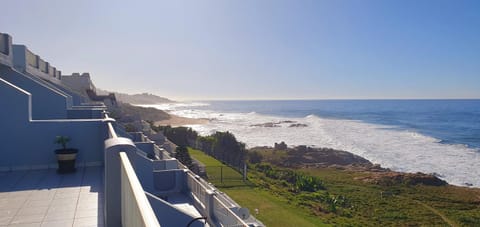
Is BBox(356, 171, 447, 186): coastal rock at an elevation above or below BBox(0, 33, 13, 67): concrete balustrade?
below

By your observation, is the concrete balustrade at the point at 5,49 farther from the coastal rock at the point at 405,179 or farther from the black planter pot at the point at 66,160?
the coastal rock at the point at 405,179

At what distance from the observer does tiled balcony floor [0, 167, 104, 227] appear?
12.3 feet

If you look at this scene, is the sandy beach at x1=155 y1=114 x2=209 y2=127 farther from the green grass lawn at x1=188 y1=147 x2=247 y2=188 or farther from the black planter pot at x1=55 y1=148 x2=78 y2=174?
the black planter pot at x1=55 y1=148 x2=78 y2=174

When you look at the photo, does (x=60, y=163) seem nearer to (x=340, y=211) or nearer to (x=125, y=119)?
(x=340, y=211)

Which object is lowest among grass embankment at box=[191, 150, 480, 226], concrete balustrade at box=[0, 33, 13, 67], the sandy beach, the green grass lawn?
grass embankment at box=[191, 150, 480, 226]

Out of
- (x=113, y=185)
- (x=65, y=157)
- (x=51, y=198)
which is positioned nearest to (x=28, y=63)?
(x=65, y=157)

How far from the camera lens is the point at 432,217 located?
53.0ft

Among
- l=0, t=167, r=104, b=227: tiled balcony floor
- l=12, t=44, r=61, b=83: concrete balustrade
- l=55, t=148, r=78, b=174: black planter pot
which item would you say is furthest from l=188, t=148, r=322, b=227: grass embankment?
l=12, t=44, r=61, b=83: concrete balustrade

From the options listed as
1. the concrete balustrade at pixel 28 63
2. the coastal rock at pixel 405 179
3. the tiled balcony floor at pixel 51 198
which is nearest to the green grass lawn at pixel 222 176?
the coastal rock at pixel 405 179

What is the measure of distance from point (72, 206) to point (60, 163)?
1.98m

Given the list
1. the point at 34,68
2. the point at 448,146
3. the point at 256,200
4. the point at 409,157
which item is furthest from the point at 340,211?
the point at 448,146

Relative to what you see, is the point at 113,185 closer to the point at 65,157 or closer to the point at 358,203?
the point at 65,157

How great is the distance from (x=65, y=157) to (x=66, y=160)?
0.06 m

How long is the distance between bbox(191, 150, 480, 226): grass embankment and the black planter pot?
9.27 meters
